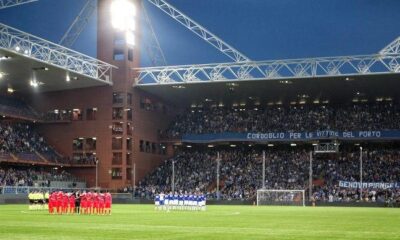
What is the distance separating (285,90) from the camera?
83.1 meters

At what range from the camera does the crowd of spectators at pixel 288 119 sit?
275 ft

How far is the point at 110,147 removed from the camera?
8081cm

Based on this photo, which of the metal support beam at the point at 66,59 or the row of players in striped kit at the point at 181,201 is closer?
the row of players in striped kit at the point at 181,201

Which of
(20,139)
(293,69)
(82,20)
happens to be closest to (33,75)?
(20,139)

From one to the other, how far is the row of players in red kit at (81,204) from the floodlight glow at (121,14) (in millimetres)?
43598

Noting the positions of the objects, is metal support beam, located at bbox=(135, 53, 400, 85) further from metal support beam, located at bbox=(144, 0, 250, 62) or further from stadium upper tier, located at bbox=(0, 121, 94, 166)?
stadium upper tier, located at bbox=(0, 121, 94, 166)

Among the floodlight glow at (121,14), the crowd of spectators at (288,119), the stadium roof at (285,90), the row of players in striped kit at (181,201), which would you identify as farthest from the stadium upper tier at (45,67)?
the row of players in striped kit at (181,201)

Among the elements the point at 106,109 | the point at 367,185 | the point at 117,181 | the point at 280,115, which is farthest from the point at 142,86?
the point at 367,185

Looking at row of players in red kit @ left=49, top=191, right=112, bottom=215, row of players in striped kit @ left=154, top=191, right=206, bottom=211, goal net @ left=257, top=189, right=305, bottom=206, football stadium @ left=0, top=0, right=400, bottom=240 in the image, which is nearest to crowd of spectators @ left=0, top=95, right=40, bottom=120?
football stadium @ left=0, top=0, right=400, bottom=240

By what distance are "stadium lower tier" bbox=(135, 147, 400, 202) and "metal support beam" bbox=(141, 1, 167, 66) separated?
581 inches

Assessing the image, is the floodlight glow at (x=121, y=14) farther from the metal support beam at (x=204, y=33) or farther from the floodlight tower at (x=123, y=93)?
the metal support beam at (x=204, y=33)

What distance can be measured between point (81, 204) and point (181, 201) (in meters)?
11.6

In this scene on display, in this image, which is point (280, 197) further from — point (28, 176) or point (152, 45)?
point (152, 45)

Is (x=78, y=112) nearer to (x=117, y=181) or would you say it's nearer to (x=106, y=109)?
(x=106, y=109)
